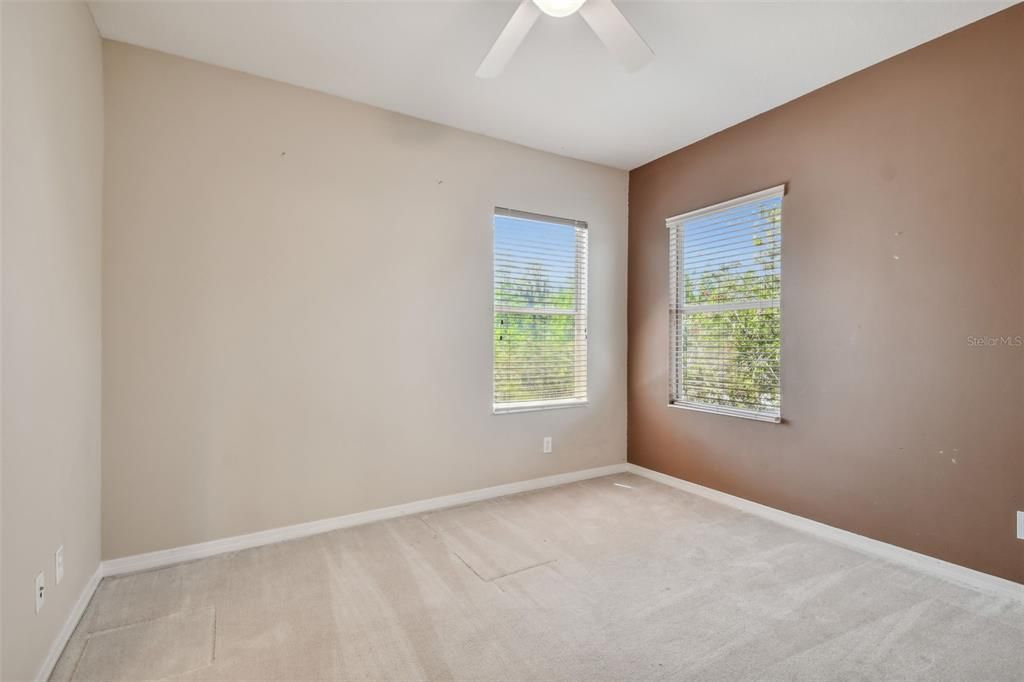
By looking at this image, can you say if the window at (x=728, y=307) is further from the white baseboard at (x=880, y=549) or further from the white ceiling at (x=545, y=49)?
the white ceiling at (x=545, y=49)

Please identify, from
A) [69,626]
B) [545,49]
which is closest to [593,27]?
[545,49]

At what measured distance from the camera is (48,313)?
178 centimetres

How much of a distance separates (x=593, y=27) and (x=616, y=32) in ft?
0.32

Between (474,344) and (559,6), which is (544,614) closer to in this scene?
(474,344)

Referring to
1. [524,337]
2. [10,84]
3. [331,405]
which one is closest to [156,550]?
[331,405]

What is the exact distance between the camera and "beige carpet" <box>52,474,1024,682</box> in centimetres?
174

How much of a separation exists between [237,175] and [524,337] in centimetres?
217

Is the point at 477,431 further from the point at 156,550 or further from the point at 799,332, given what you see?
the point at 799,332

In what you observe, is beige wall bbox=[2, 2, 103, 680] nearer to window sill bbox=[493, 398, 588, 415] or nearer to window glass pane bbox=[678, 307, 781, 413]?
window sill bbox=[493, 398, 588, 415]

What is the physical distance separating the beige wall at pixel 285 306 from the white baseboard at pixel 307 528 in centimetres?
6

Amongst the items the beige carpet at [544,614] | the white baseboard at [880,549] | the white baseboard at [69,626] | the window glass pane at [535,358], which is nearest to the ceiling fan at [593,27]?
the window glass pane at [535,358]

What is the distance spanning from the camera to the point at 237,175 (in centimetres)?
272

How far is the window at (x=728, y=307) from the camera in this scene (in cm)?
323

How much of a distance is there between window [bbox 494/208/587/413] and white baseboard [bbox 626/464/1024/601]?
51.3 inches
